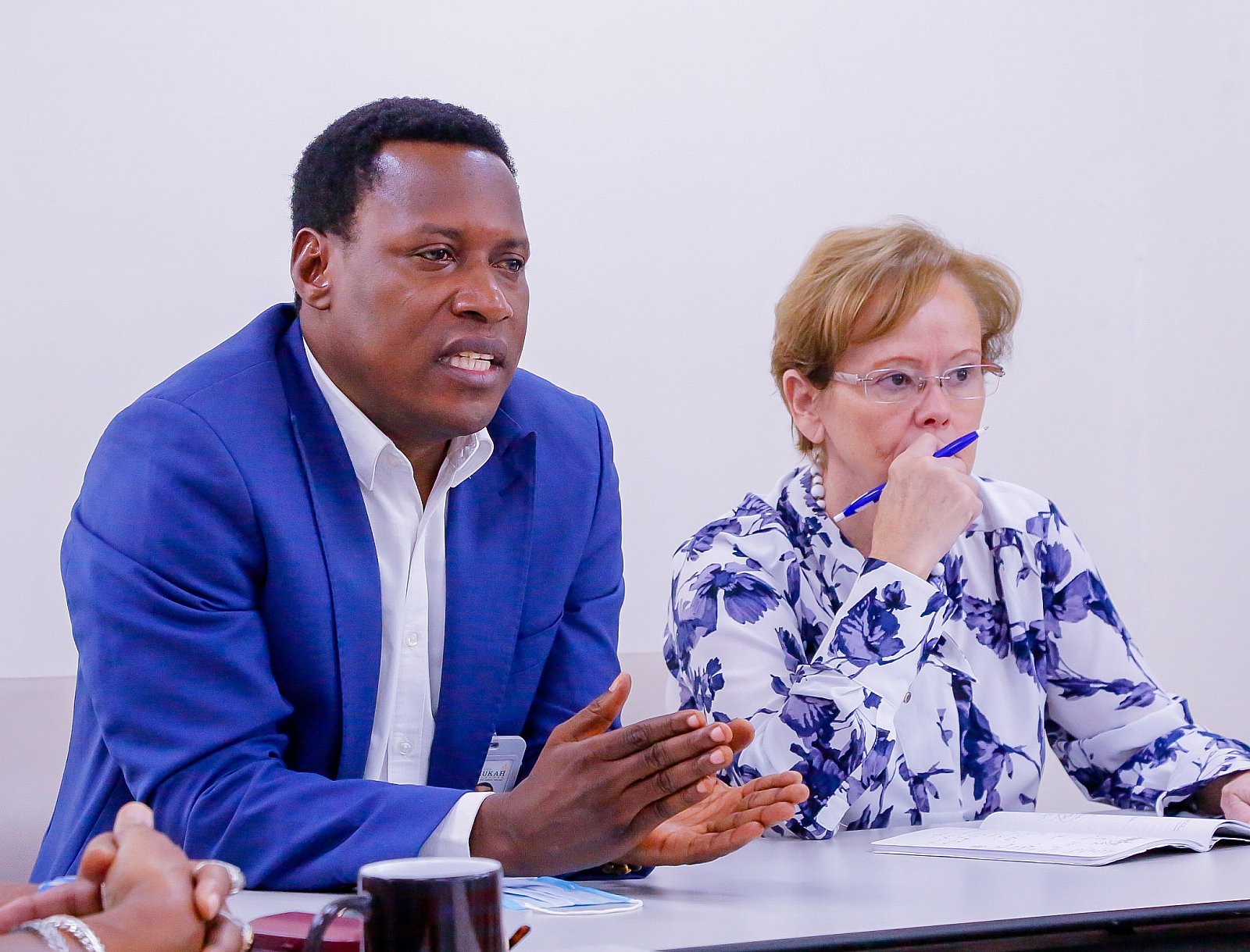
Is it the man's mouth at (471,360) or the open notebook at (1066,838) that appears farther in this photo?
the man's mouth at (471,360)

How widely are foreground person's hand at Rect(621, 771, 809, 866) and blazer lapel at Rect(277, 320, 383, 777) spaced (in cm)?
33

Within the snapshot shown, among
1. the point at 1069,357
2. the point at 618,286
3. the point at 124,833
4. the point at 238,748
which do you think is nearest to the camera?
the point at 124,833

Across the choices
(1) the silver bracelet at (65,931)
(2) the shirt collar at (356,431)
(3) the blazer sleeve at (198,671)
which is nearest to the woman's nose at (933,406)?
(2) the shirt collar at (356,431)

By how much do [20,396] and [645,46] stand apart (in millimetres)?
1355

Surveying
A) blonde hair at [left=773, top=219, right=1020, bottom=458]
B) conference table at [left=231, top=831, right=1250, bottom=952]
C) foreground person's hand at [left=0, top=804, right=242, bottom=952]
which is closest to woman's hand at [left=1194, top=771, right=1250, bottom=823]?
conference table at [left=231, top=831, right=1250, bottom=952]

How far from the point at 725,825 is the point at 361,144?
833mm

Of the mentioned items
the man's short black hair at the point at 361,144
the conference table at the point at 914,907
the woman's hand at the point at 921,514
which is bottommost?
the conference table at the point at 914,907

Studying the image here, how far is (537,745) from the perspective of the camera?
5.29ft

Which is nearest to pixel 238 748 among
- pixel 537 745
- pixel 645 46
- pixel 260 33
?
pixel 537 745

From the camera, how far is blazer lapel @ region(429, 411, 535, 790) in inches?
58.9

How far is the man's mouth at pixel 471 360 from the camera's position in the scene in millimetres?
1474

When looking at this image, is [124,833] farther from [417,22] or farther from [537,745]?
[417,22]

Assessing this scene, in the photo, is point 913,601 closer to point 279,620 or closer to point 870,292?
point 870,292

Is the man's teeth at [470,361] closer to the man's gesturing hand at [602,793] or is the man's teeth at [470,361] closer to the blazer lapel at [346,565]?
the blazer lapel at [346,565]
